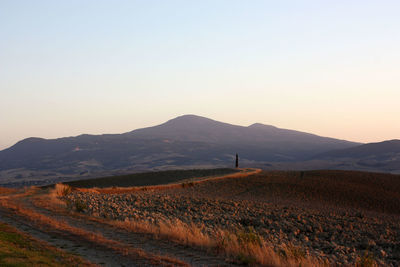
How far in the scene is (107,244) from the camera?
1516 cm

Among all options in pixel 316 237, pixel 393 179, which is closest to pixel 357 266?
pixel 316 237

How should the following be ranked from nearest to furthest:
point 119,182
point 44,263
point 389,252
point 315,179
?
point 44,263 → point 389,252 → point 315,179 → point 119,182

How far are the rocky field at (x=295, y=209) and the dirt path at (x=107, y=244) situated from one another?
2909 millimetres

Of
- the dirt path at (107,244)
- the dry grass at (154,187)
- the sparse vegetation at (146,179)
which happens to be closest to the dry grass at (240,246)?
the dirt path at (107,244)

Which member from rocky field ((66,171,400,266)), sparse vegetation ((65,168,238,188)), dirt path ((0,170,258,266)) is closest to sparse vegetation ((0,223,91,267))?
dirt path ((0,170,258,266))

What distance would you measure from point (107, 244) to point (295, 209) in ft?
75.3

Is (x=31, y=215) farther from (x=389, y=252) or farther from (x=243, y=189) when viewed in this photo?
(x=243, y=189)

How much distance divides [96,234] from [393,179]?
52629 mm

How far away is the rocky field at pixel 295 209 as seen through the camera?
760 inches

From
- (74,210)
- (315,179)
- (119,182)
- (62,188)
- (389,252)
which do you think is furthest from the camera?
(119,182)

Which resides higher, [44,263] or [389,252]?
[44,263]

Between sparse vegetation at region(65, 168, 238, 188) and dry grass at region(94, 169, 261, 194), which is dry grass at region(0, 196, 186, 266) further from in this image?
sparse vegetation at region(65, 168, 238, 188)

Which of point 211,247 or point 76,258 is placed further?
point 211,247

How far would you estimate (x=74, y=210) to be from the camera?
2578 cm
